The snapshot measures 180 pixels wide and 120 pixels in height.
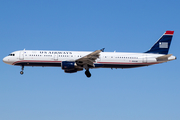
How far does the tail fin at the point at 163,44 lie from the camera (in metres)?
63.8

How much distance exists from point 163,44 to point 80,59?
16.9 meters

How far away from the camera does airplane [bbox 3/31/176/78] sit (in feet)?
193

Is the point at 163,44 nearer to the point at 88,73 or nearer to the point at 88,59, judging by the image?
the point at 88,73

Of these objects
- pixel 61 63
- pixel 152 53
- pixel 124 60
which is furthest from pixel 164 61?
pixel 61 63

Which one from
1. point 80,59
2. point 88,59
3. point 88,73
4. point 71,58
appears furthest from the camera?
point 88,73

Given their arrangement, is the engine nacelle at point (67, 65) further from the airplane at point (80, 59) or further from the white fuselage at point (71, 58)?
the white fuselage at point (71, 58)

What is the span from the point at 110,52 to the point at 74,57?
678 centimetres

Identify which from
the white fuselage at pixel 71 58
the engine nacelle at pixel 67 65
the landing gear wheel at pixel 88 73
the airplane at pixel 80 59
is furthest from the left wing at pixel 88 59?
the landing gear wheel at pixel 88 73

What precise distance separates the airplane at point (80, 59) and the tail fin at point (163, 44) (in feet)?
3.64

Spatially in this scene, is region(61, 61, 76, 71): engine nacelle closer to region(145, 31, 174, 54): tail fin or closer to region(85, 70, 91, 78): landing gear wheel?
region(85, 70, 91, 78): landing gear wheel

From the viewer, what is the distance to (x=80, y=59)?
58.3 meters

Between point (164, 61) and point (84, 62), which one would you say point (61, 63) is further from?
point (164, 61)

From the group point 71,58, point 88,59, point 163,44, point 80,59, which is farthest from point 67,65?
point 163,44

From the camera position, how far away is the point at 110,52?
61906mm
